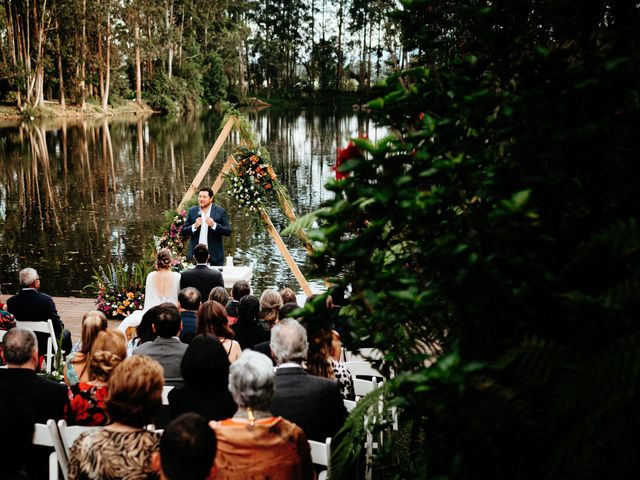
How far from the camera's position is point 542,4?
7.41ft

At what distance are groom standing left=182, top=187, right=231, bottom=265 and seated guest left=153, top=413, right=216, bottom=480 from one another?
6.46 metres

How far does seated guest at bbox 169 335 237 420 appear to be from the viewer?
3.46 m

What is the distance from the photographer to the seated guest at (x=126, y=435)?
2705mm

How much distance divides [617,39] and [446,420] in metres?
1.27

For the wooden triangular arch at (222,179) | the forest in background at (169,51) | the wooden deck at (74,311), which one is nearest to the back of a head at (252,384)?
the wooden deck at (74,311)

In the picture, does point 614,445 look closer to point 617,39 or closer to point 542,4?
point 617,39

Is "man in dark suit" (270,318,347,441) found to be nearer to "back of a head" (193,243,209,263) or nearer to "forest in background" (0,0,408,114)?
"back of a head" (193,243,209,263)

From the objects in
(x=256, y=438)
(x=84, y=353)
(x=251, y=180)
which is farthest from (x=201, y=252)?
(x=256, y=438)

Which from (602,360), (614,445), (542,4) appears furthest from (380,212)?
(542,4)

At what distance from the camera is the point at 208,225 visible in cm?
888

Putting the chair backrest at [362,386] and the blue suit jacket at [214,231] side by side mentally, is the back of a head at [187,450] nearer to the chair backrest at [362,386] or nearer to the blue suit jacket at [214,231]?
the chair backrest at [362,386]

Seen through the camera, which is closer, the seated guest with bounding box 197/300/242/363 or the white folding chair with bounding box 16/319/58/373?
the seated guest with bounding box 197/300/242/363

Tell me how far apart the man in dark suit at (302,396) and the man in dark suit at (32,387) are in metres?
1.29

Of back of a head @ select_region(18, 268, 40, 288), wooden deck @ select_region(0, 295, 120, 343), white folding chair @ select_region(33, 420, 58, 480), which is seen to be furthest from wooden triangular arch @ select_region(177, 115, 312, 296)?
white folding chair @ select_region(33, 420, 58, 480)
